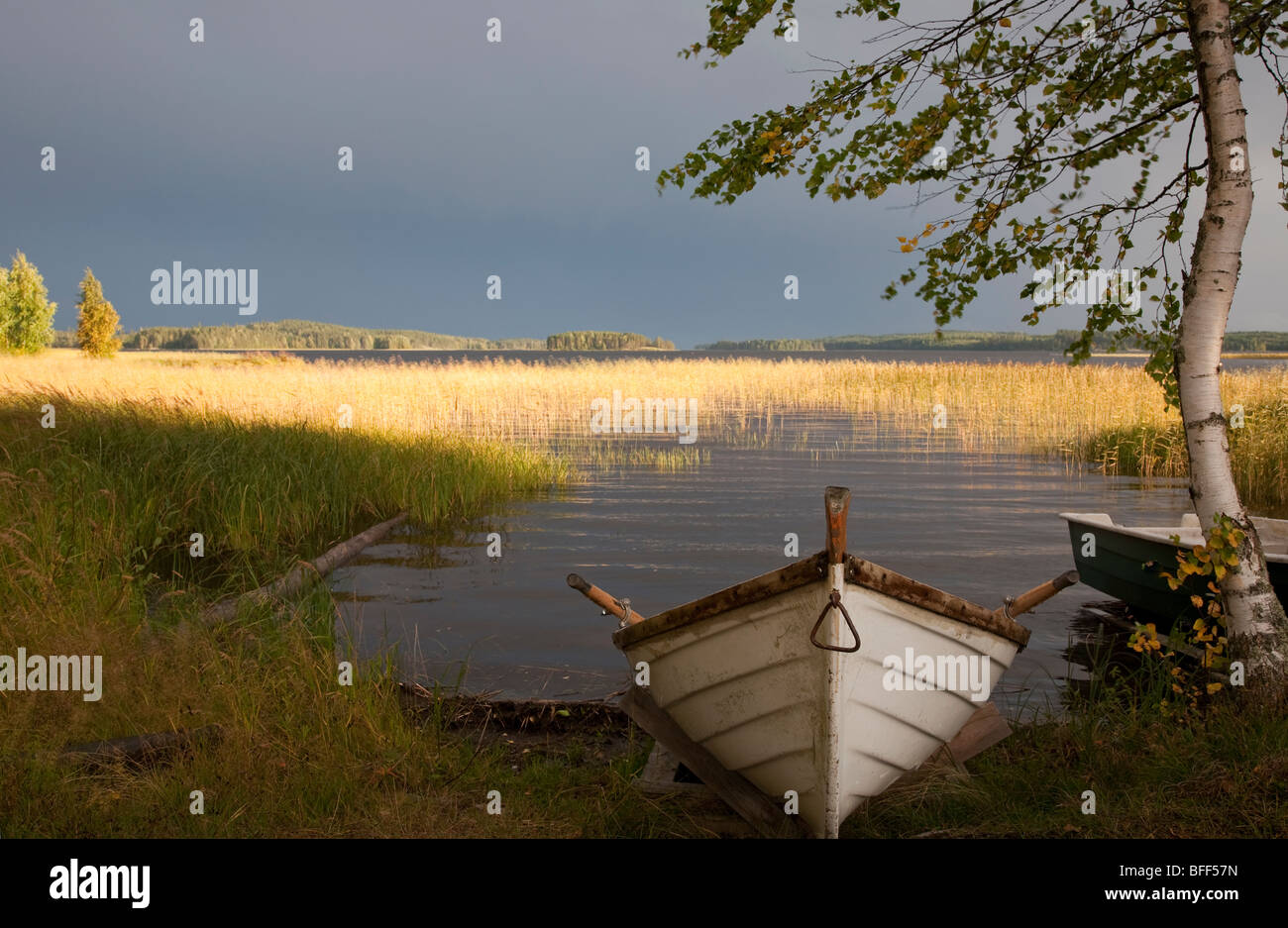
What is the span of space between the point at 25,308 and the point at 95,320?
5.37m

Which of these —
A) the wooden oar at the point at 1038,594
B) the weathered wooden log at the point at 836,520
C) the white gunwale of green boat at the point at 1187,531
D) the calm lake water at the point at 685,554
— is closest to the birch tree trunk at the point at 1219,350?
the wooden oar at the point at 1038,594

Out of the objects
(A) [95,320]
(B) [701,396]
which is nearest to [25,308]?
(A) [95,320]

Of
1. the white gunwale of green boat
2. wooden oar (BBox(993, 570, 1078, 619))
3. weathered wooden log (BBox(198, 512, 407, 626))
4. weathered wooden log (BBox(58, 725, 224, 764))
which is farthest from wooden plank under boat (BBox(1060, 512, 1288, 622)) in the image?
weathered wooden log (BBox(198, 512, 407, 626))

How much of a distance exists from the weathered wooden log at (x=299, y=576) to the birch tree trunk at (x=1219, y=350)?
7.55 meters

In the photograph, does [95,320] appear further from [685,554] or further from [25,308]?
[685,554]

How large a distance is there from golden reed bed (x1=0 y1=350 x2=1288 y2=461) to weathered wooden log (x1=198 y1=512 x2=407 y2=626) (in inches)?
230

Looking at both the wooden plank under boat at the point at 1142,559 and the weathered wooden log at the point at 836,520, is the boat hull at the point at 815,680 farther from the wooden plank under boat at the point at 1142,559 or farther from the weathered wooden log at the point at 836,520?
the wooden plank under boat at the point at 1142,559

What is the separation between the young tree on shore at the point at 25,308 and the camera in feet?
268

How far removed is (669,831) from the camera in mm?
5609

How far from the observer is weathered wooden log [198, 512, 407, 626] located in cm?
894

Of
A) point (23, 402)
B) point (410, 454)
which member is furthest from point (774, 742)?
point (23, 402)

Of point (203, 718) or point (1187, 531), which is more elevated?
point (1187, 531)

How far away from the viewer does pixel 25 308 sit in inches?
3324

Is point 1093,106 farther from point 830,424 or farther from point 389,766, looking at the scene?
point 830,424
